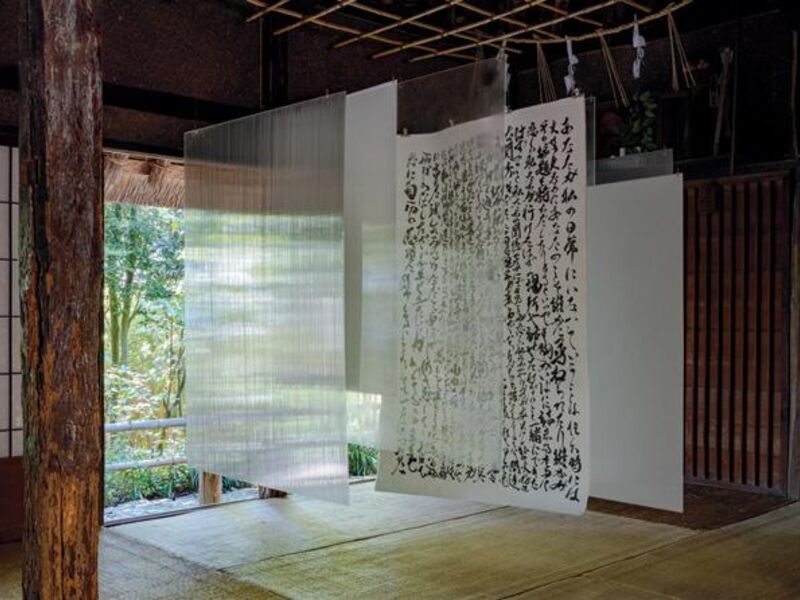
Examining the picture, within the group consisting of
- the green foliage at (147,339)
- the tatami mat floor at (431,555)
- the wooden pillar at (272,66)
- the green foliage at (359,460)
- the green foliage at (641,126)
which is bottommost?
the green foliage at (359,460)

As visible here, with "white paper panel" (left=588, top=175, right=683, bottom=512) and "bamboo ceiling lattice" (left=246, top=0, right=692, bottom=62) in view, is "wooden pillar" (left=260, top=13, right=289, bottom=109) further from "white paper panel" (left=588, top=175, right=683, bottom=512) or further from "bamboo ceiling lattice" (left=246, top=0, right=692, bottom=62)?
"white paper panel" (left=588, top=175, right=683, bottom=512)

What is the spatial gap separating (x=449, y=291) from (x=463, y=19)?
6.71 ft

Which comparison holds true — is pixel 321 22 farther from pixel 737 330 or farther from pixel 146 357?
pixel 146 357

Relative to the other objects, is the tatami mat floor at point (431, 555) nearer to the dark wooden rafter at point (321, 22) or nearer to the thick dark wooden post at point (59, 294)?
the thick dark wooden post at point (59, 294)

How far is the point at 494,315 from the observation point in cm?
329

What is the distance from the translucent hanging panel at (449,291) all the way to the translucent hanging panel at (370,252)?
0.07m

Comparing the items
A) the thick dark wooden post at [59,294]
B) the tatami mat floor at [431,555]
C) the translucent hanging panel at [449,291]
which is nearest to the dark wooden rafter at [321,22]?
the translucent hanging panel at [449,291]

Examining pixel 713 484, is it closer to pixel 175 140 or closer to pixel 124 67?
pixel 175 140

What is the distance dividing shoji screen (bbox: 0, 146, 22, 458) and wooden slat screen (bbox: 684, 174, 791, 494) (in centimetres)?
366

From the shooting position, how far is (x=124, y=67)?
421 centimetres

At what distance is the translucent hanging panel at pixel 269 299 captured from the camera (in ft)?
11.9

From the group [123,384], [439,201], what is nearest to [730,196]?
[439,201]

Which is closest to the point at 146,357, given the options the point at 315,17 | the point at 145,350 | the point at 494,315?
the point at 145,350

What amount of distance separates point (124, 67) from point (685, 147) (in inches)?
123
